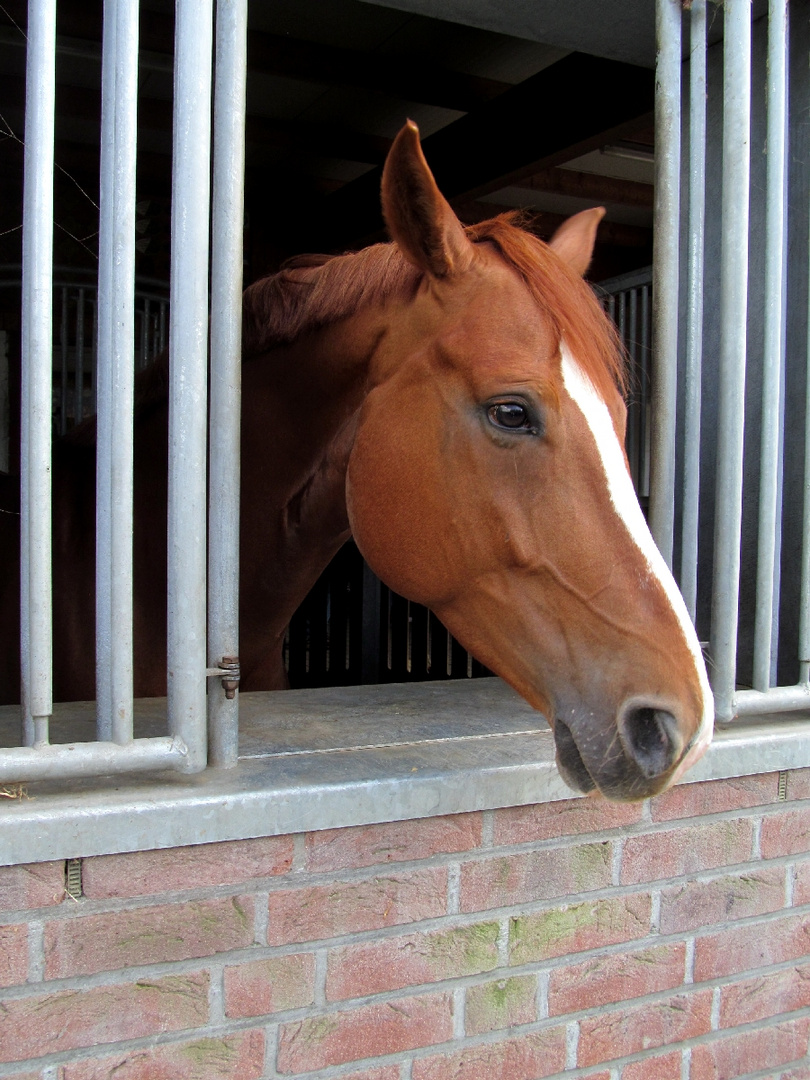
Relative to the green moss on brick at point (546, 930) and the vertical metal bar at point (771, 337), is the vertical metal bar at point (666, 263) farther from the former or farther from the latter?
the green moss on brick at point (546, 930)

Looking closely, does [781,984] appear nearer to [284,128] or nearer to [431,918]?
[431,918]

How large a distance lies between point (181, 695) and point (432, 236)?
0.87 metres

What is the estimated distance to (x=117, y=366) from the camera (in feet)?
3.90

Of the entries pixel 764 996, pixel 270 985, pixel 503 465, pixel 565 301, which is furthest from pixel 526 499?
pixel 764 996

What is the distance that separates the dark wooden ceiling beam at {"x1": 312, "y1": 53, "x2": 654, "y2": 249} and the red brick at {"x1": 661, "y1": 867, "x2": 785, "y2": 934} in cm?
288

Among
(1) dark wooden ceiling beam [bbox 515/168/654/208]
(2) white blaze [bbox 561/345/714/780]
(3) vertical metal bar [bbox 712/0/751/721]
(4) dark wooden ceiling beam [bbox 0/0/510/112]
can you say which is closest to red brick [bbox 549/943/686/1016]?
(3) vertical metal bar [bbox 712/0/751/721]

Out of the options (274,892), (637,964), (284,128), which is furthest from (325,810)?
(284,128)

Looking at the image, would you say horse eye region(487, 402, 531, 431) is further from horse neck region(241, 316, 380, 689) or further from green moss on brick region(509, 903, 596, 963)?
green moss on brick region(509, 903, 596, 963)

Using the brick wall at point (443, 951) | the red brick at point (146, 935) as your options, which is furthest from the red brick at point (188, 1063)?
the red brick at point (146, 935)

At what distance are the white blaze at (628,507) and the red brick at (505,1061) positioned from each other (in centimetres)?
66

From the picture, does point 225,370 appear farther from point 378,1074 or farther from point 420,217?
point 378,1074

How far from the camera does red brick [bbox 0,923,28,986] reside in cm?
109

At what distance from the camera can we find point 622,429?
1.40m

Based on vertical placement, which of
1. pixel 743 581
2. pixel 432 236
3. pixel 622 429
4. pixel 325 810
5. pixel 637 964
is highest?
pixel 432 236
